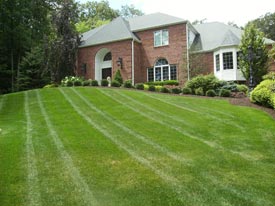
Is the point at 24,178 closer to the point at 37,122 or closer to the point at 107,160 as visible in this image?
the point at 107,160

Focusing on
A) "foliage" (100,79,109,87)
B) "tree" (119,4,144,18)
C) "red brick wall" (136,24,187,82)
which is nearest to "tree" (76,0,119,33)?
"tree" (119,4,144,18)

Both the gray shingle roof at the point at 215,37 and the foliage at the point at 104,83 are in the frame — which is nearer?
the foliage at the point at 104,83

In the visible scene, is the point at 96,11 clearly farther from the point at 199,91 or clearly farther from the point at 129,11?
the point at 199,91

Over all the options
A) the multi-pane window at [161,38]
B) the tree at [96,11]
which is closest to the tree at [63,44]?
the multi-pane window at [161,38]

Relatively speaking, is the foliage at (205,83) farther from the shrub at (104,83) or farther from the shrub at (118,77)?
the shrub at (118,77)

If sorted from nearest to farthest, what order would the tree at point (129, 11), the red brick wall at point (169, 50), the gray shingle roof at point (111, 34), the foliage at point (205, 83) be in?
the foliage at point (205, 83) → the red brick wall at point (169, 50) → the gray shingle roof at point (111, 34) → the tree at point (129, 11)

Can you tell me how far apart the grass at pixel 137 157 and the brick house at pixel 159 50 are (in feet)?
42.6

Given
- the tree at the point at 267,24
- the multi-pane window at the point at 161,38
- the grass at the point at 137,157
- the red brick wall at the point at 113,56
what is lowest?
the grass at the point at 137,157

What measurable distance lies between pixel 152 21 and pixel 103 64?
17.9 ft

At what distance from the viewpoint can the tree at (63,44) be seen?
83.5 feet

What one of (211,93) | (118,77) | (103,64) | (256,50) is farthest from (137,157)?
(103,64)

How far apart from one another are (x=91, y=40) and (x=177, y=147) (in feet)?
72.5

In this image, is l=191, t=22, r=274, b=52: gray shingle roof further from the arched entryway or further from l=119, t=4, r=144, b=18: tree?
l=119, t=4, r=144, b=18: tree

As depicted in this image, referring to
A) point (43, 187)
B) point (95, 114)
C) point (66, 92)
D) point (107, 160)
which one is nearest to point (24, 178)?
point (43, 187)
